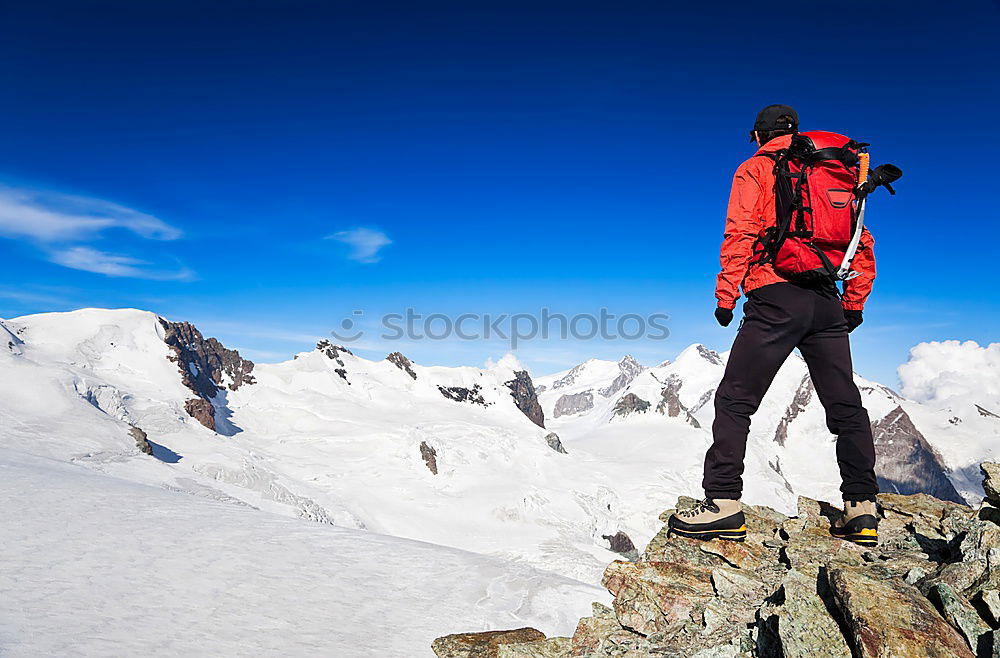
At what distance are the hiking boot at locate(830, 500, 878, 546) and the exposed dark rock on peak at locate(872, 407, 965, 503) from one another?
207328 mm

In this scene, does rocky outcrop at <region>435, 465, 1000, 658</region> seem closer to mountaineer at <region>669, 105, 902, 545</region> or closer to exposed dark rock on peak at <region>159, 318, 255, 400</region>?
mountaineer at <region>669, 105, 902, 545</region>

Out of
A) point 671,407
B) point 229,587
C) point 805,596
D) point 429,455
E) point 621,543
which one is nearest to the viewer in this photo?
point 805,596

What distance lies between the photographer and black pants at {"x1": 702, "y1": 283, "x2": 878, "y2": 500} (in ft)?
17.5

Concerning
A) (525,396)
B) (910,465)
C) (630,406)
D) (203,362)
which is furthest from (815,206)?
(910,465)

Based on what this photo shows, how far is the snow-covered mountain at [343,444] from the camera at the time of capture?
62.1m

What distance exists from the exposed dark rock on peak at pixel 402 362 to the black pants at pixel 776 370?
145646 millimetres

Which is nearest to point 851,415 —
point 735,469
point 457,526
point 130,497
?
point 735,469

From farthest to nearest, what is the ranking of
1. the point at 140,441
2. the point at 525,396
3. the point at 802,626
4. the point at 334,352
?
the point at 525,396 < the point at 334,352 < the point at 140,441 < the point at 802,626

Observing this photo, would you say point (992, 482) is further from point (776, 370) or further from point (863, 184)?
point (863, 184)

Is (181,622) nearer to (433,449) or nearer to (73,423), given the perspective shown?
(73,423)

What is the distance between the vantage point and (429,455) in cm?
9869

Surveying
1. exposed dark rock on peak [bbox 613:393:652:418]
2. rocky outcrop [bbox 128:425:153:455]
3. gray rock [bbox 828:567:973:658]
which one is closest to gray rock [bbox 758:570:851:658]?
gray rock [bbox 828:567:973:658]

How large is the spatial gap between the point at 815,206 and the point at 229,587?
16.5 metres

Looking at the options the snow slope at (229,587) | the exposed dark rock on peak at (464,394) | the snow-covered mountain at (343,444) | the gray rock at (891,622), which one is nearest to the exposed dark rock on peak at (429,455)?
the snow-covered mountain at (343,444)
